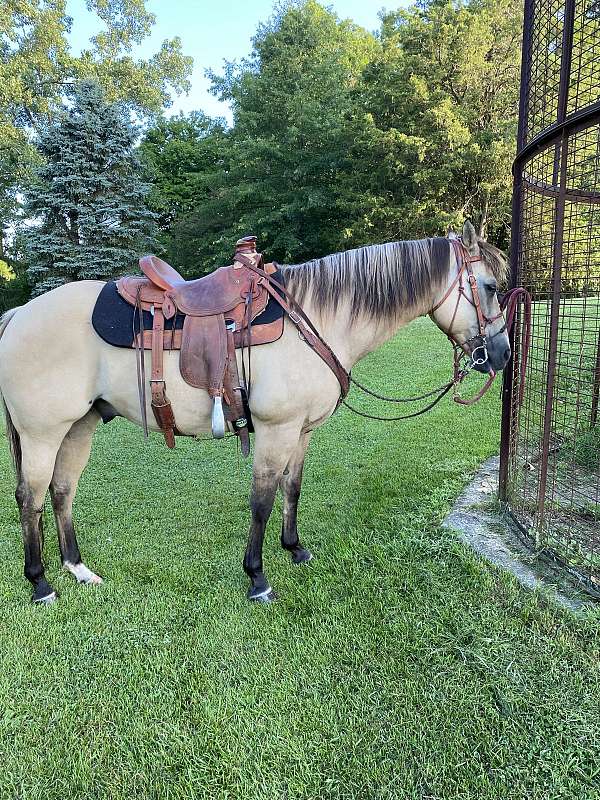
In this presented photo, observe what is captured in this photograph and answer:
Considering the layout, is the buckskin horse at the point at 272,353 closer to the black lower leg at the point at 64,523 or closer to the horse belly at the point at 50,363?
the horse belly at the point at 50,363

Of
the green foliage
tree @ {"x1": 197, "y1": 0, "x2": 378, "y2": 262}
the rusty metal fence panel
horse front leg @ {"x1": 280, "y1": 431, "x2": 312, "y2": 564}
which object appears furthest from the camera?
tree @ {"x1": 197, "y1": 0, "x2": 378, "y2": 262}

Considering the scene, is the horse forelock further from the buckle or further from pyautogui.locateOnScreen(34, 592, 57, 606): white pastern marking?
pyautogui.locateOnScreen(34, 592, 57, 606): white pastern marking

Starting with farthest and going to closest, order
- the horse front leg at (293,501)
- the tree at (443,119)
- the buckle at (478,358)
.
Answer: the tree at (443,119) → the horse front leg at (293,501) → the buckle at (478,358)

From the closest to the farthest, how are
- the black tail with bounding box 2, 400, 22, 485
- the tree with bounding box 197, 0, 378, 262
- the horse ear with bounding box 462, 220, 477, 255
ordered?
the horse ear with bounding box 462, 220, 477, 255, the black tail with bounding box 2, 400, 22, 485, the tree with bounding box 197, 0, 378, 262

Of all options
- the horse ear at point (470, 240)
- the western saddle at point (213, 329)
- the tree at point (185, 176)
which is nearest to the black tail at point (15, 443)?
the western saddle at point (213, 329)

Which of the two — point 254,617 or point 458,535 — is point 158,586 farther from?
point 458,535

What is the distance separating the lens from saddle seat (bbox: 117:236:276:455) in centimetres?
244

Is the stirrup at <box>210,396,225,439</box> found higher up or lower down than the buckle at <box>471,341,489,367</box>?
lower down

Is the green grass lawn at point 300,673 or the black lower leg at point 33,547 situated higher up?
the black lower leg at point 33,547

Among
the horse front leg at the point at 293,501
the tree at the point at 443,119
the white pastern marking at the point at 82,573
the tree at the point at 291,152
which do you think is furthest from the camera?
the tree at the point at 291,152

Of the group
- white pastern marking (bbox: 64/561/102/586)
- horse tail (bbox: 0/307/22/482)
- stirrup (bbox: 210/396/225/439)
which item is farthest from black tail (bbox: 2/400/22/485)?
stirrup (bbox: 210/396/225/439)

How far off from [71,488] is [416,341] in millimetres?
9763

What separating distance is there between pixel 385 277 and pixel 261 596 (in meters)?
1.88

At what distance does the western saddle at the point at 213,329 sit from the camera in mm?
2443
